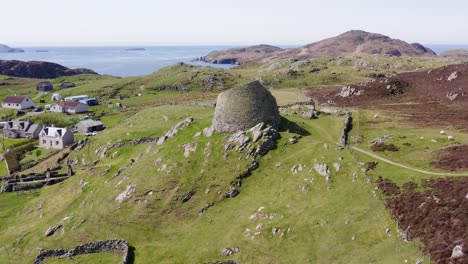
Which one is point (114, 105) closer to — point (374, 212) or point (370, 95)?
point (370, 95)

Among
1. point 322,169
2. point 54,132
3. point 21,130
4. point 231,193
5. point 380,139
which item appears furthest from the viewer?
point 21,130

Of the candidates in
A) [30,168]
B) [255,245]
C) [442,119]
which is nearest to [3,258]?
[255,245]

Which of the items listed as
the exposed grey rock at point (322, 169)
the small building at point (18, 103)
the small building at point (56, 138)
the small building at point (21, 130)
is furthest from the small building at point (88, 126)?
the exposed grey rock at point (322, 169)

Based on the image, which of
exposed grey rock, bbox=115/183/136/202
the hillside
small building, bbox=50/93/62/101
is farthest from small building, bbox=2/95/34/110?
exposed grey rock, bbox=115/183/136/202

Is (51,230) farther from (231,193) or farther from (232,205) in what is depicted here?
(232,205)

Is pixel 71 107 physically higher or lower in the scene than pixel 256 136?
lower

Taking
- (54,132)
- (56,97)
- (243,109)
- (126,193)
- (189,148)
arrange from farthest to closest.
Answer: (56,97), (54,132), (243,109), (189,148), (126,193)

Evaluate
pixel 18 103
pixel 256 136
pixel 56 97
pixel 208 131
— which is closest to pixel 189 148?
pixel 208 131
